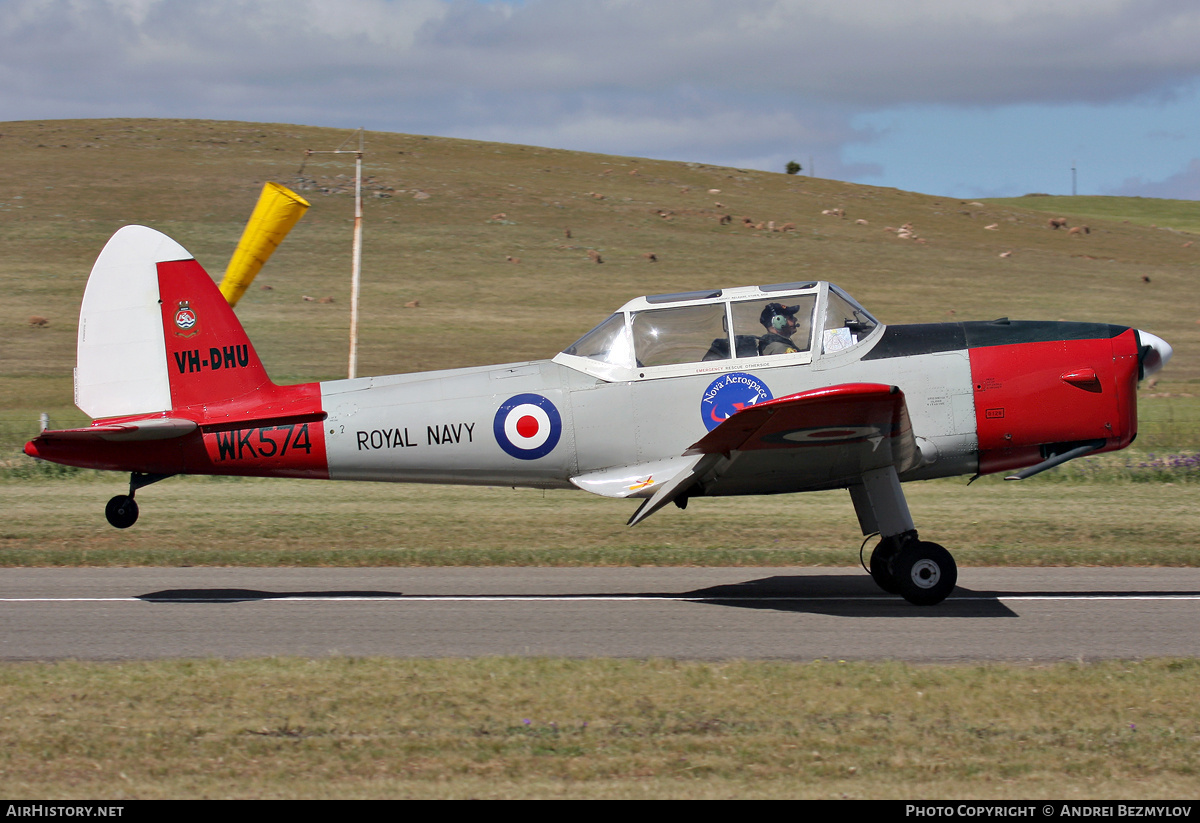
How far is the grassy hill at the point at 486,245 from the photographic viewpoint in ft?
122

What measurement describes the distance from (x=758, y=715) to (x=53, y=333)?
35.8 metres

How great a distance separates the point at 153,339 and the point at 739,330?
4.95 m

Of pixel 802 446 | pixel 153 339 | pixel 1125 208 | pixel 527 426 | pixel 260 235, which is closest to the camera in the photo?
pixel 802 446

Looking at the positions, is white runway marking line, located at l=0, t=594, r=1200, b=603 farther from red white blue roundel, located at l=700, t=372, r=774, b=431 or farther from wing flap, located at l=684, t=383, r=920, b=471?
red white blue roundel, located at l=700, t=372, r=774, b=431

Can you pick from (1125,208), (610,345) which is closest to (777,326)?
(610,345)

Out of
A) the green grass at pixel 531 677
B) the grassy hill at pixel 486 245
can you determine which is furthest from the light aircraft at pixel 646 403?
the grassy hill at pixel 486 245

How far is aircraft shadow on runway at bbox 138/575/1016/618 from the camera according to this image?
8.64 m

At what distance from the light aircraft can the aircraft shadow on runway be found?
209mm

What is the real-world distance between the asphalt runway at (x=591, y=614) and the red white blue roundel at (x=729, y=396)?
1.55 m

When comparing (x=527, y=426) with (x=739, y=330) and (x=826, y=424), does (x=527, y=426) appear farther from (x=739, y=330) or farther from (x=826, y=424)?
(x=826, y=424)

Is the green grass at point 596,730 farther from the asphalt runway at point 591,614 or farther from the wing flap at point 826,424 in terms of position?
the wing flap at point 826,424

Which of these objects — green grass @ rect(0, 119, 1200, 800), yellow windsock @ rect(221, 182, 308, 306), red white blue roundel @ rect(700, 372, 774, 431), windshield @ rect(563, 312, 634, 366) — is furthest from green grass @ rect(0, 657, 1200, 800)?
yellow windsock @ rect(221, 182, 308, 306)

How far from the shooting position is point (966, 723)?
571 cm

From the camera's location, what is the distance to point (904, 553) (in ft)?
28.5
